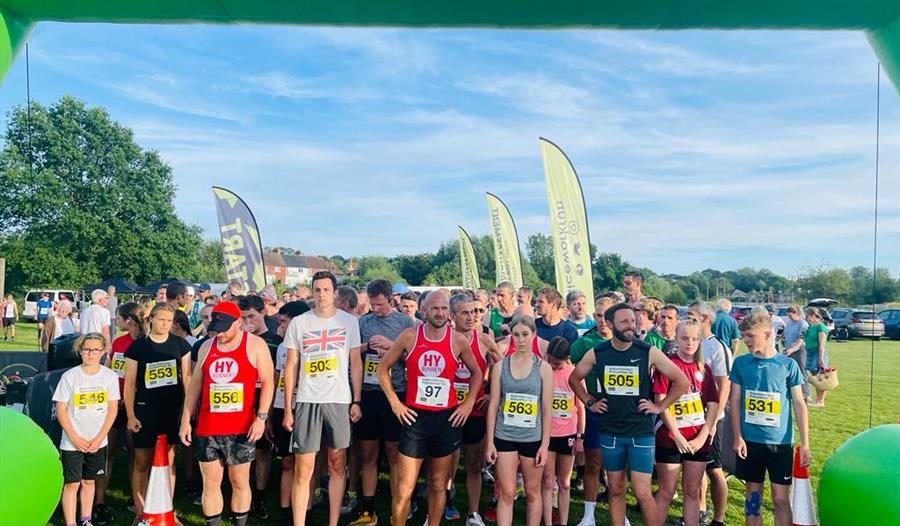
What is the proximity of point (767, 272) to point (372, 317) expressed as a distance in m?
121

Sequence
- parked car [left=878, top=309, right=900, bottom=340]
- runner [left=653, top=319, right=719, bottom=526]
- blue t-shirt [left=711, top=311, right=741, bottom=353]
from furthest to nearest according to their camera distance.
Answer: parked car [left=878, top=309, right=900, bottom=340]
blue t-shirt [left=711, top=311, right=741, bottom=353]
runner [left=653, top=319, right=719, bottom=526]

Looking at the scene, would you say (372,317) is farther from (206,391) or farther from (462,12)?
(462,12)

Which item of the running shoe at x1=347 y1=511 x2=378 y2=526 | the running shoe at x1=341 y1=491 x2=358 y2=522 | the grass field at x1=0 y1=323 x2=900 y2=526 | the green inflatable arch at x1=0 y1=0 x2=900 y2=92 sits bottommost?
the grass field at x1=0 y1=323 x2=900 y2=526

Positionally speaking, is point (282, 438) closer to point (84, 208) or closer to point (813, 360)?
point (813, 360)

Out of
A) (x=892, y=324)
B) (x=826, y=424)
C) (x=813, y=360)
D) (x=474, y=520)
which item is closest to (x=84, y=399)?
(x=474, y=520)

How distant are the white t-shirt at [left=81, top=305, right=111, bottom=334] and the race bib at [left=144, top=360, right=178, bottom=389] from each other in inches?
257

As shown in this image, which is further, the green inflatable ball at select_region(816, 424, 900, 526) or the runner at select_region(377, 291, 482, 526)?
the runner at select_region(377, 291, 482, 526)

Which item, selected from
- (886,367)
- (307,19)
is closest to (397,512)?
(307,19)

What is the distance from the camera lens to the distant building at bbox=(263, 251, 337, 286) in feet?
327

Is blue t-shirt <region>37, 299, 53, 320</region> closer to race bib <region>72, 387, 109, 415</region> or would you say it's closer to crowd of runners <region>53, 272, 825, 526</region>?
crowd of runners <region>53, 272, 825, 526</region>

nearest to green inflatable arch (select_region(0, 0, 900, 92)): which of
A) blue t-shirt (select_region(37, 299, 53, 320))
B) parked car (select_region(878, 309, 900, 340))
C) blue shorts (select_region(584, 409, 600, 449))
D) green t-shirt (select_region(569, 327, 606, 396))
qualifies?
green t-shirt (select_region(569, 327, 606, 396))

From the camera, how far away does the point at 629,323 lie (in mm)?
4184

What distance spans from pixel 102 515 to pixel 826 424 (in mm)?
9958

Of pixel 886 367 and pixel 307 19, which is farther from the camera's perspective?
pixel 886 367
